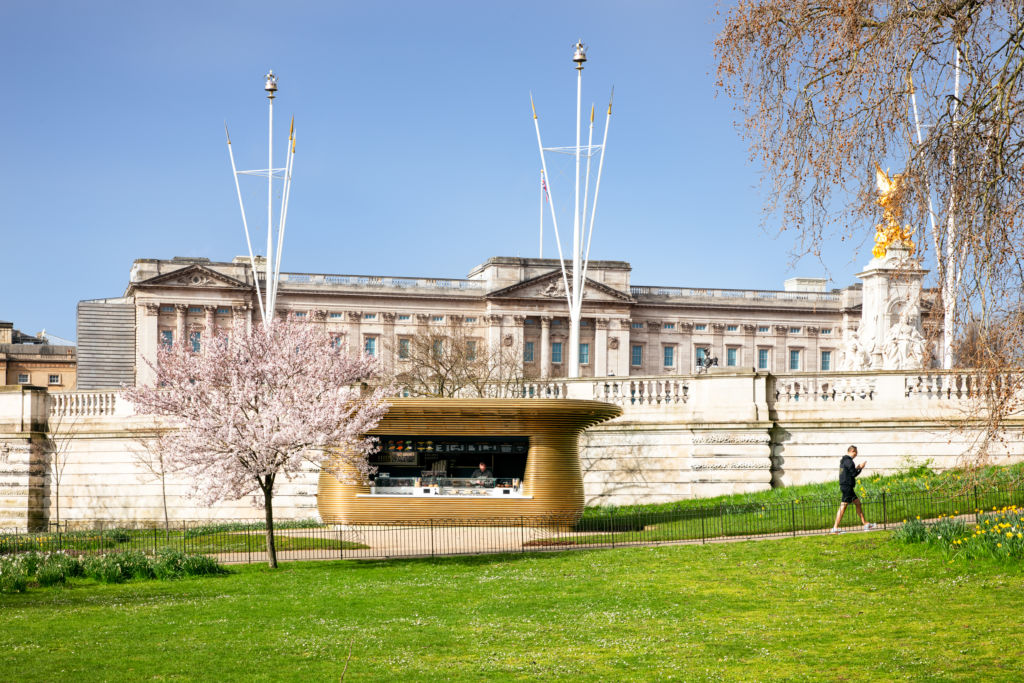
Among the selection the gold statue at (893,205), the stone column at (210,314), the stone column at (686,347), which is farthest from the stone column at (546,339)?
the gold statue at (893,205)

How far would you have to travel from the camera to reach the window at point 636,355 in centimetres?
11288

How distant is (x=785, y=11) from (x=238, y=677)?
372 inches

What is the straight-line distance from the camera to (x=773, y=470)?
31703mm

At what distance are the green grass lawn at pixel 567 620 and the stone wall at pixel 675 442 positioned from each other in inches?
359

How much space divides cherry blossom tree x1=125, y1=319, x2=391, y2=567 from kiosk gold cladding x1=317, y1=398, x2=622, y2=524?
2.62 metres

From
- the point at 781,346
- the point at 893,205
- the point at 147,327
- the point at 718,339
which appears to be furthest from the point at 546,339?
the point at 893,205

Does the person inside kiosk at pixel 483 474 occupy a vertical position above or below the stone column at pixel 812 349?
below

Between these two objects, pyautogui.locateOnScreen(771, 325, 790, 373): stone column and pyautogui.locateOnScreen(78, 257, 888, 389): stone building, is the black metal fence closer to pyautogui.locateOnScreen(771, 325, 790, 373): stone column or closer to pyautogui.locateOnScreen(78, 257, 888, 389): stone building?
pyautogui.locateOnScreen(78, 257, 888, 389): stone building

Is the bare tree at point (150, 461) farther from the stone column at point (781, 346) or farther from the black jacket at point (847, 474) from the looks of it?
the stone column at point (781, 346)

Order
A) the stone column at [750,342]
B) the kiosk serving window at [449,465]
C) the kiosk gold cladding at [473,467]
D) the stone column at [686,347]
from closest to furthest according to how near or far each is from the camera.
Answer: the kiosk gold cladding at [473,467] → the kiosk serving window at [449,465] → the stone column at [686,347] → the stone column at [750,342]

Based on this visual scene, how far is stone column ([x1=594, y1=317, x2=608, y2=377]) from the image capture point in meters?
109

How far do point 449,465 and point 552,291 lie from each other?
7814 centimetres

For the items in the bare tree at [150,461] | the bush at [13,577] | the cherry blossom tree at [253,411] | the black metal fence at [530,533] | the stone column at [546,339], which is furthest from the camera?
the stone column at [546,339]

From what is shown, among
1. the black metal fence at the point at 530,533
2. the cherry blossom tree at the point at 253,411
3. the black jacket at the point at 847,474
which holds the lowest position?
the black metal fence at the point at 530,533
